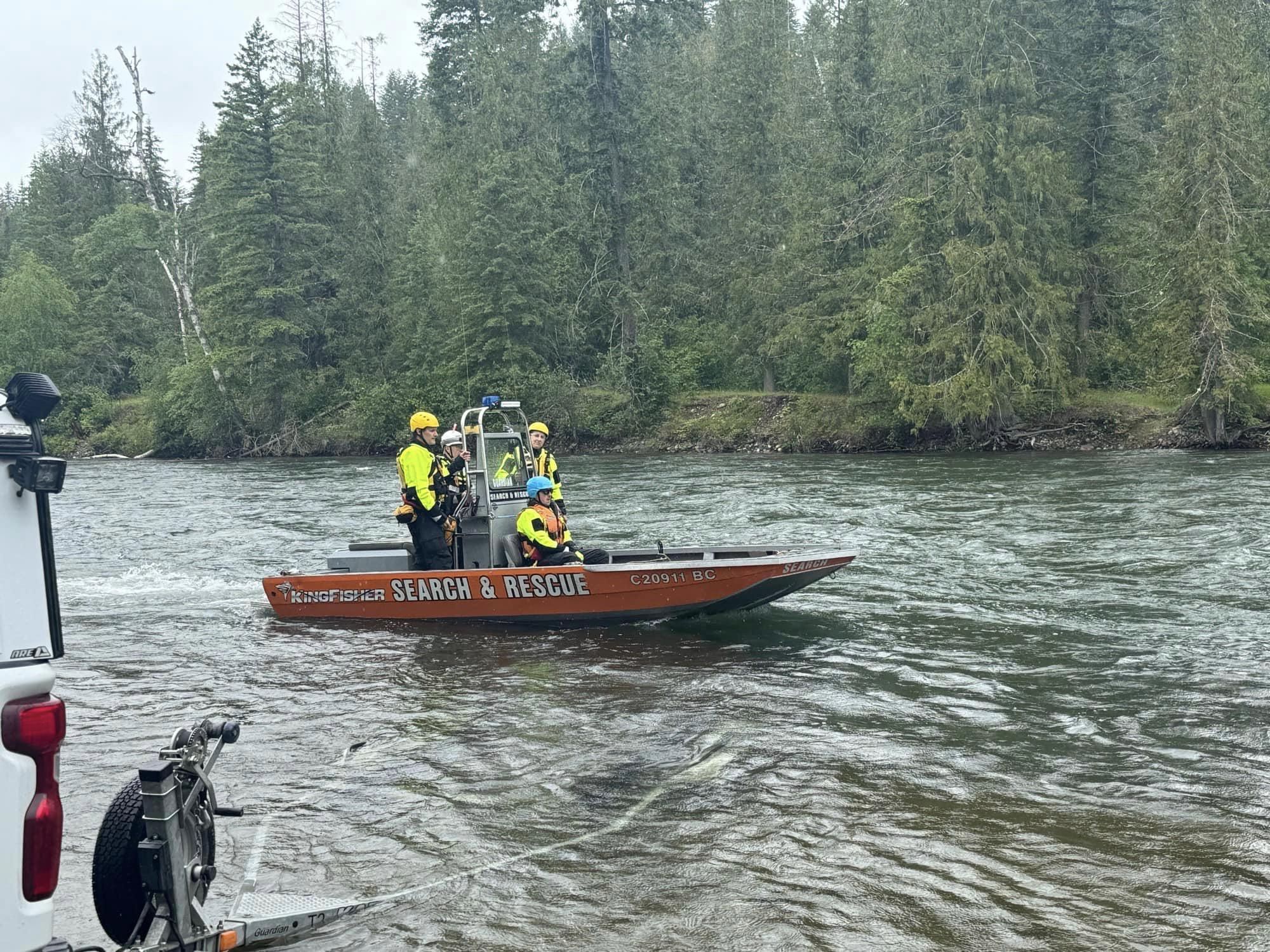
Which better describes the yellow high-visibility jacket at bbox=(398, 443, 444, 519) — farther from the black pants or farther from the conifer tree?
the conifer tree

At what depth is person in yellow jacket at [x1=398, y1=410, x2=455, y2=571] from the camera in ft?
44.0

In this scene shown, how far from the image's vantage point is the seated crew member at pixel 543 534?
1348cm

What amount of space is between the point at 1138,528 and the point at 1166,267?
62.7 ft

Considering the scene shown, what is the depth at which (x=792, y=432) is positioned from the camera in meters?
40.3

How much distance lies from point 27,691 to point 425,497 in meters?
10.2

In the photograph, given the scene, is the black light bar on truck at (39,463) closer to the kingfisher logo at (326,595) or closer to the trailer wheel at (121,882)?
the trailer wheel at (121,882)

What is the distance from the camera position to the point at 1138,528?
60.9 feet

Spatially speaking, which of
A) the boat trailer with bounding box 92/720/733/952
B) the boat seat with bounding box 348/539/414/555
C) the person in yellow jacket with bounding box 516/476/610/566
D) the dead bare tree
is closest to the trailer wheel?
the boat trailer with bounding box 92/720/733/952

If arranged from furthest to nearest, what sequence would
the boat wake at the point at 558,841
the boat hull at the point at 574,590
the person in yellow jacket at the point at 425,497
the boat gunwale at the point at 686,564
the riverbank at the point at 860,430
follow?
the riverbank at the point at 860,430 → the person in yellow jacket at the point at 425,497 → the boat hull at the point at 574,590 → the boat gunwale at the point at 686,564 → the boat wake at the point at 558,841

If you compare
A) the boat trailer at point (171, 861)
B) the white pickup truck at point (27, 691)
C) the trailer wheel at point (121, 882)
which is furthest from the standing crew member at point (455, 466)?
the white pickup truck at point (27, 691)

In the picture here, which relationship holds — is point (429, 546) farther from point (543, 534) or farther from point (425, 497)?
point (543, 534)

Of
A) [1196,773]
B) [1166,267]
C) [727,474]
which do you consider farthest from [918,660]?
[1166,267]

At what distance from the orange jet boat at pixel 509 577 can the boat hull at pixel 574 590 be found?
0.5 inches

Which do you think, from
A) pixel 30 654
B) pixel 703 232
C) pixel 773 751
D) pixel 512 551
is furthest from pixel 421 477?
pixel 703 232
